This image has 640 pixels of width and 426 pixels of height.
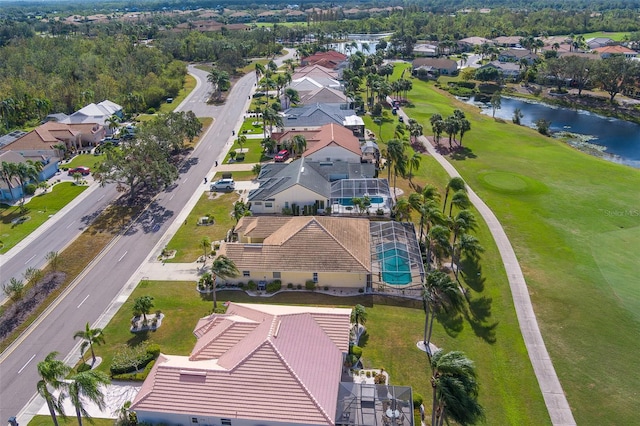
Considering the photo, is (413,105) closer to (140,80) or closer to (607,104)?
(607,104)

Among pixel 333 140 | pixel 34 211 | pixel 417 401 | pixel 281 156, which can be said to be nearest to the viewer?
pixel 417 401

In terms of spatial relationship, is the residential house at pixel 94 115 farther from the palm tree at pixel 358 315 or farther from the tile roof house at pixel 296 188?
the palm tree at pixel 358 315

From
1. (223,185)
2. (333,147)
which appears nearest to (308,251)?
(223,185)

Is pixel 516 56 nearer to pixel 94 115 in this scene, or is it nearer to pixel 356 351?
pixel 94 115

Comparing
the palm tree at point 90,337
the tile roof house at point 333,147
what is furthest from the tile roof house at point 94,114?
the palm tree at point 90,337

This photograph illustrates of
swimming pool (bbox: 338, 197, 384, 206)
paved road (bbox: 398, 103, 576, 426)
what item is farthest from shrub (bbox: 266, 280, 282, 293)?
paved road (bbox: 398, 103, 576, 426)

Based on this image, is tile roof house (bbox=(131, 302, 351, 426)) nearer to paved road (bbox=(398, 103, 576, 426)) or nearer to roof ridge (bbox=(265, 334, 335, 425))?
roof ridge (bbox=(265, 334, 335, 425))
